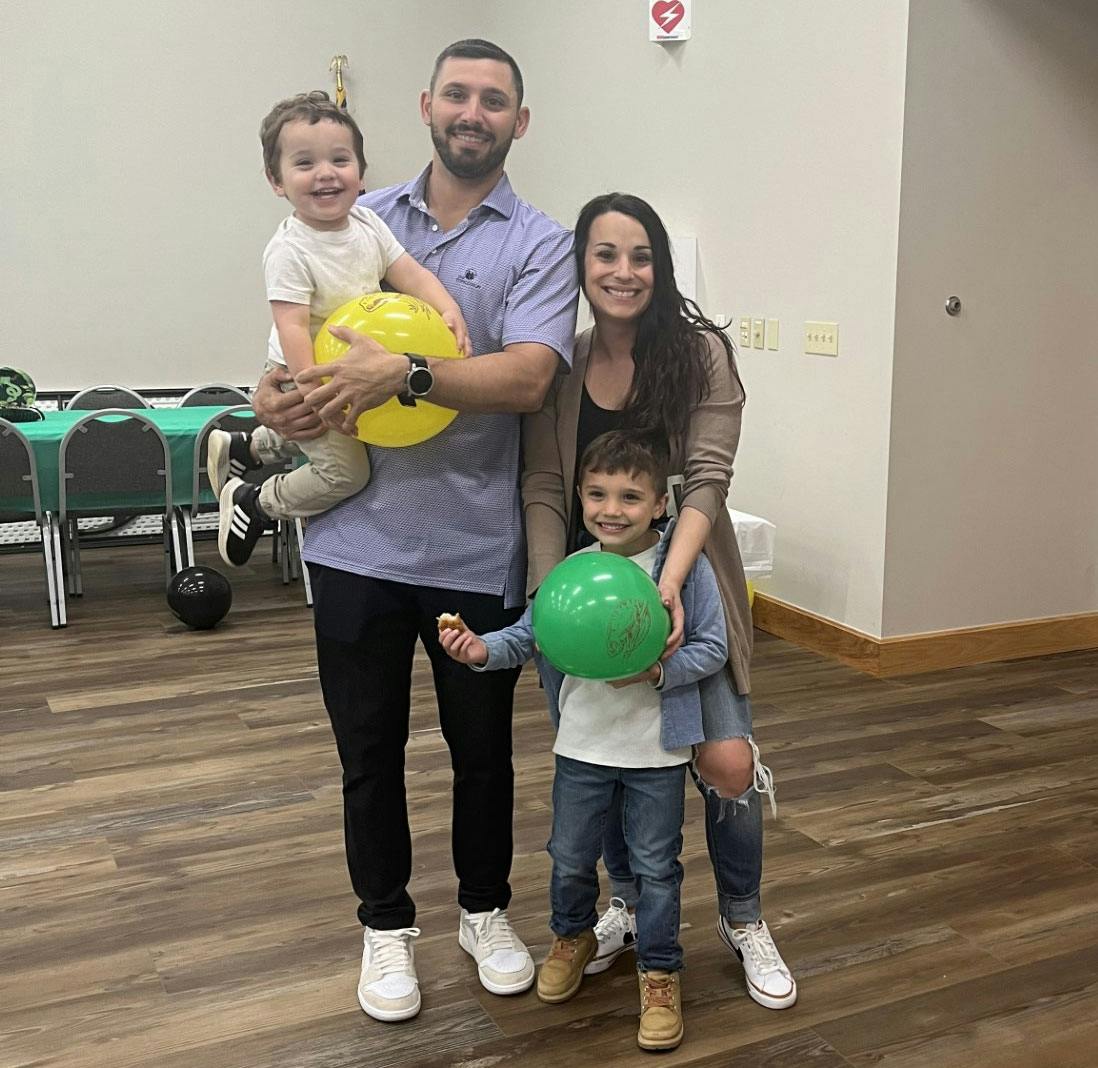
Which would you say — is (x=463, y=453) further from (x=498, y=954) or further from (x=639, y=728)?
(x=498, y=954)

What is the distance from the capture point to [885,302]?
4.31m

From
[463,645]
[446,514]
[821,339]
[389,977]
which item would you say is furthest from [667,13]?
[389,977]

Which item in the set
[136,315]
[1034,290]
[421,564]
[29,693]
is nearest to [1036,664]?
[1034,290]

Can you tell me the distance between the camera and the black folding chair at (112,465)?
516 cm

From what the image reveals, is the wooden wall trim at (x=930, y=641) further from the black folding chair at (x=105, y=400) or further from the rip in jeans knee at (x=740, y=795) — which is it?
the black folding chair at (x=105, y=400)

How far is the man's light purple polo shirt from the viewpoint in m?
2.12

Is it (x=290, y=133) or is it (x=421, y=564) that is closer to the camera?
(x=290, y=133)

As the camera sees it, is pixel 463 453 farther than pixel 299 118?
Yes

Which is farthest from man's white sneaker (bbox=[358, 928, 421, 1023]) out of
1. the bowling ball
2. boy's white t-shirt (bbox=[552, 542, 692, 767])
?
the bowling ball

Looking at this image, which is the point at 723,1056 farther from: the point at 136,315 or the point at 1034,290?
the point at 136,315

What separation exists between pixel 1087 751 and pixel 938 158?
2011 millimetres

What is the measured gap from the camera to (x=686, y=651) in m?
2.12

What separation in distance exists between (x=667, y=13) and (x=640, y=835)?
4188 millimetres

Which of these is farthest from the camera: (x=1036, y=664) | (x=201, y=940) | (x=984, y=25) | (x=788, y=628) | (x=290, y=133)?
(x=788, y=628)
